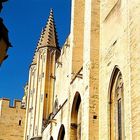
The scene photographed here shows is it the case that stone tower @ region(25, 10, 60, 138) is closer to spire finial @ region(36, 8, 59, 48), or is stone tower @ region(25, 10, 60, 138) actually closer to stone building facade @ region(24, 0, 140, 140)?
spire finial @ region(36, 8, 59, 48)

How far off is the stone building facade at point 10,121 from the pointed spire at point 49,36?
5.67m

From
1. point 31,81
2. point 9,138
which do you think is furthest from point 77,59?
point 9,138

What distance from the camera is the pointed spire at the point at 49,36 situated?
23766 millimetres

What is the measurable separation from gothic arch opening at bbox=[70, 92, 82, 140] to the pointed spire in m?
11.0

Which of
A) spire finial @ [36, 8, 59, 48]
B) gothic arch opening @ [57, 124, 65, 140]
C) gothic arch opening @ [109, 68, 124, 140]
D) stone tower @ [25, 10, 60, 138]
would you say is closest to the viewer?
gothic arch opening @ [109, 68, 124, 140]

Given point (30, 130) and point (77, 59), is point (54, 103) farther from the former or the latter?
point (77, 59)

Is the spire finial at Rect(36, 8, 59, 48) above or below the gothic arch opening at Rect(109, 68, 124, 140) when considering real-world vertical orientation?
above

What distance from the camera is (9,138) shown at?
88.6ft

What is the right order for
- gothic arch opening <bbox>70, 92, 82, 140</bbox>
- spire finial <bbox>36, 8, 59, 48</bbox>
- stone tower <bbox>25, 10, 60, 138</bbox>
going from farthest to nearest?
spire finial <bbox>36, 8, 59, 48</bbox>, stone tower <bbox>25, 10, 60, 138</bbox>, gothic arch opening <bbox>70, 92, 82, 140</bbox>

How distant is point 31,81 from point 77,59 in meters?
10.8

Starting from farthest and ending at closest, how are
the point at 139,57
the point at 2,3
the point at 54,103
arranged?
the point at 54,103, the point at 139,57, the point at 2,3

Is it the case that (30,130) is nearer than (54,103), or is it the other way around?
(54,103)

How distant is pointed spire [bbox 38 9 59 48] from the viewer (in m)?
23.8

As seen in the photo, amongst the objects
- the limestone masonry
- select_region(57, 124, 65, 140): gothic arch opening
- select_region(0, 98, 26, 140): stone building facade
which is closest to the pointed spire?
select_region(0, 98, 26, 140): stone building facade
